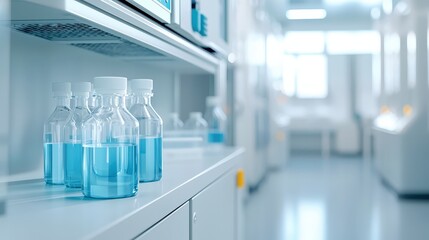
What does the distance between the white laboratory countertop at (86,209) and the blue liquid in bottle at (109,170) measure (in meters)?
0.02

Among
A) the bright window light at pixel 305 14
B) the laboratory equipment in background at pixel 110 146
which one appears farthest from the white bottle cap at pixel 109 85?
the bright window light at pixel 305 14

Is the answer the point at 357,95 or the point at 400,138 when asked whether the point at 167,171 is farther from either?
the point at 357,95

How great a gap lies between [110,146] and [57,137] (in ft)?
1.19

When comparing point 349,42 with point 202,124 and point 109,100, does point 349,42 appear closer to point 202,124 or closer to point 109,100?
point 202,124

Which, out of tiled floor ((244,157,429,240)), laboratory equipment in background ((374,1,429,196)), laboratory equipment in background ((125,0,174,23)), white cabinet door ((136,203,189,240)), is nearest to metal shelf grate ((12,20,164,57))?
laboratory equipment in background ((125,0,174,23))

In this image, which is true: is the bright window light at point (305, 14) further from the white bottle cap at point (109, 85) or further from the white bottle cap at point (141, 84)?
the white bottle cap at point (109, 85)

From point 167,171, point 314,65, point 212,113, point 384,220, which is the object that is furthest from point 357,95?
point 167,171

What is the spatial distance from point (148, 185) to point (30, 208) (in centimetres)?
32

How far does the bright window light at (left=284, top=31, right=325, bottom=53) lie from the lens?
38.1ft

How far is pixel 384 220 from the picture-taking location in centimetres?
426

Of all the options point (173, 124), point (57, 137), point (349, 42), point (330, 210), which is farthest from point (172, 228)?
point (349, 42)

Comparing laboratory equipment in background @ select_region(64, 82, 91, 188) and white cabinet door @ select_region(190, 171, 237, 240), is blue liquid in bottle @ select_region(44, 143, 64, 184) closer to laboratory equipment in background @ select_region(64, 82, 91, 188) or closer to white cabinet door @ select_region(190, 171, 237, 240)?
laboratory equipment in background @ select_region(64, 82, 91, 188)

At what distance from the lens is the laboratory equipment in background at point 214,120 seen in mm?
2562

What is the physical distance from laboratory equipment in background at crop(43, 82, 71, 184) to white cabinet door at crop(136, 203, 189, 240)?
1.04 feet
